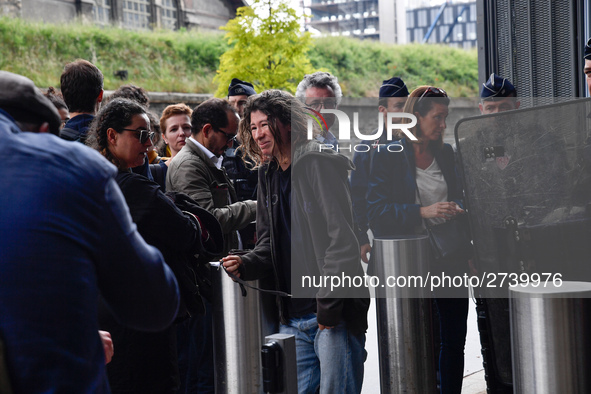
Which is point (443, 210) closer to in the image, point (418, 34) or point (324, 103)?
point (324, 103)

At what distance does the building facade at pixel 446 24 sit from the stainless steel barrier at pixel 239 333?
9981 centimetres

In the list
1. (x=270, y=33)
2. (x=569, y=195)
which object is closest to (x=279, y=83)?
(x=270, y=33)

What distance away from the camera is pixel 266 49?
56.4 feet

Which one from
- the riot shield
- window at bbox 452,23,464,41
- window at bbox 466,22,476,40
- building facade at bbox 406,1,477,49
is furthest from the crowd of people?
window at bbox 452,23,464,41

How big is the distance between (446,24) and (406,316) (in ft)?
372

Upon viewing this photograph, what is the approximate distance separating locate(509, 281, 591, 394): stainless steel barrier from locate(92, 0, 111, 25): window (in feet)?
90.6

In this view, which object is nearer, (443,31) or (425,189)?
(425,189)

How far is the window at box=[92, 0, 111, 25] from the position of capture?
28.0 meters

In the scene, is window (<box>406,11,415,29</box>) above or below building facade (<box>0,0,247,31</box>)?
above

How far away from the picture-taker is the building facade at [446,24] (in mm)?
103500

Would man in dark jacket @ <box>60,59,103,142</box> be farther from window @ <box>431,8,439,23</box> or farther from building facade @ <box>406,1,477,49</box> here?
window @ <box>431,8,439,23</box>

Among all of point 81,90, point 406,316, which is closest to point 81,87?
point 81,90

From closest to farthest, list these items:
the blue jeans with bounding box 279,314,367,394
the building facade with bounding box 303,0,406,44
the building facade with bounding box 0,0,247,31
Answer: the blue jeans with bounding box 279,314,367,394 < the building facade with bounding box 0,0,247,31 < the building facade with bounding box 303,0,406,44

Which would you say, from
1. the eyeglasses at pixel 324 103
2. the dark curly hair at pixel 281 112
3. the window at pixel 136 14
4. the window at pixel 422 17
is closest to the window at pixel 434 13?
the window at pixel 422 17
